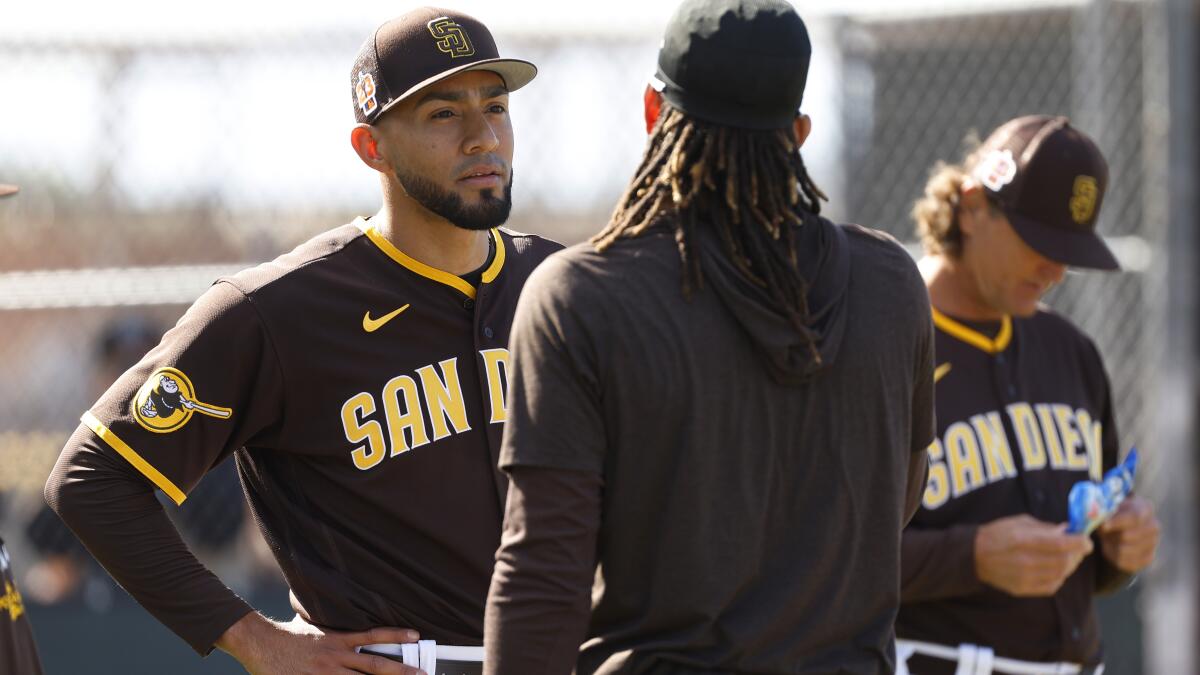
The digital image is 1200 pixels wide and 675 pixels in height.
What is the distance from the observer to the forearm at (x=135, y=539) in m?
2.92

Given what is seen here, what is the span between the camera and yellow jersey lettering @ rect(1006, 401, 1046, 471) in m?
3.78

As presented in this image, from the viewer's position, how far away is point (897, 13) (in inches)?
219

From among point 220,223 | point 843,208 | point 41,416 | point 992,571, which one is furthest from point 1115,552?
point 41,416

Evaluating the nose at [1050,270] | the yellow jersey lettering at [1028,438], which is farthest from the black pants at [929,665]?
the nose at [1050,270]

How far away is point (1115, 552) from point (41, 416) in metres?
4.93

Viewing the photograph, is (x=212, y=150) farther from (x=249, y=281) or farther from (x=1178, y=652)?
(x=1178, y=652)

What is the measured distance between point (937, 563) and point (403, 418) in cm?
139

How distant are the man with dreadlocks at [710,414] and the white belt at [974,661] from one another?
5.00 ft

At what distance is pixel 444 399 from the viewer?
3002mm

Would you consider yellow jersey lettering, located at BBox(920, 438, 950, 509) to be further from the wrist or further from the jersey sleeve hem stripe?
the jersey sleeve hem stripe

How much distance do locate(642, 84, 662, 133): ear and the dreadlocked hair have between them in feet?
0.21

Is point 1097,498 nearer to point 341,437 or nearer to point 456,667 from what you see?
point 456,667

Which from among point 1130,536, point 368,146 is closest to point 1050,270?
point 1130,536

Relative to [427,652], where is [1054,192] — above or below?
above
